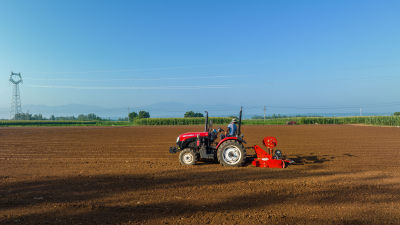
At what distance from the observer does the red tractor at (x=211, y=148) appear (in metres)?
7.80

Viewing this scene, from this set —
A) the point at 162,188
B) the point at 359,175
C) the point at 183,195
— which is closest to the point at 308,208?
the point at 183,195

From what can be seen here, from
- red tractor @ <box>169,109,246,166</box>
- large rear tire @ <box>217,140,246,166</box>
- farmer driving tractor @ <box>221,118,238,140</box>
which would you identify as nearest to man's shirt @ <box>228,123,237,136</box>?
farmer driving tractor @ <box>221,118,238,140</box>

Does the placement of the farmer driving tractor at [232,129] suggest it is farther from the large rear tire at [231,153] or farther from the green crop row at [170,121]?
the green crop row at [170,121]

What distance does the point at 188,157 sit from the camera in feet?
27.3

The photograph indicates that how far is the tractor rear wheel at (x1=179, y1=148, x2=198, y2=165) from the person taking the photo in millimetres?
8219

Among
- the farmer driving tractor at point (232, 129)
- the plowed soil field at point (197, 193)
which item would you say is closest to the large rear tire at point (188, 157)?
the plowed soil field at point (197, 193)

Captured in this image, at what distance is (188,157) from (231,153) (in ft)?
4.77

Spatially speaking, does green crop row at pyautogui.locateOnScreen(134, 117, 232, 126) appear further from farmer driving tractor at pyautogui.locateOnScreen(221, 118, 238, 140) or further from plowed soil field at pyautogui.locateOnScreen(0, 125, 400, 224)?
farmer driving tractor at pyautogui.locateOnScreen(221, 118, 238, 140)

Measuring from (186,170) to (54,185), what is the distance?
3.50 metres

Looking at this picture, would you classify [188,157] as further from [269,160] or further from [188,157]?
[269,160]

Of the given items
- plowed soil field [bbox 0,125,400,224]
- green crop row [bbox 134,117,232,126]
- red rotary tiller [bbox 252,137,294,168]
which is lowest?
plowed soil field [bbox 0,125,400,224]

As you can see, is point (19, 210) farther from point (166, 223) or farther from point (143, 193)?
point (166, 223)

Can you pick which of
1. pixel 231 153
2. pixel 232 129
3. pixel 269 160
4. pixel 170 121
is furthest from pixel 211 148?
pixel 170 121

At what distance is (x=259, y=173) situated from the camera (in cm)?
719
